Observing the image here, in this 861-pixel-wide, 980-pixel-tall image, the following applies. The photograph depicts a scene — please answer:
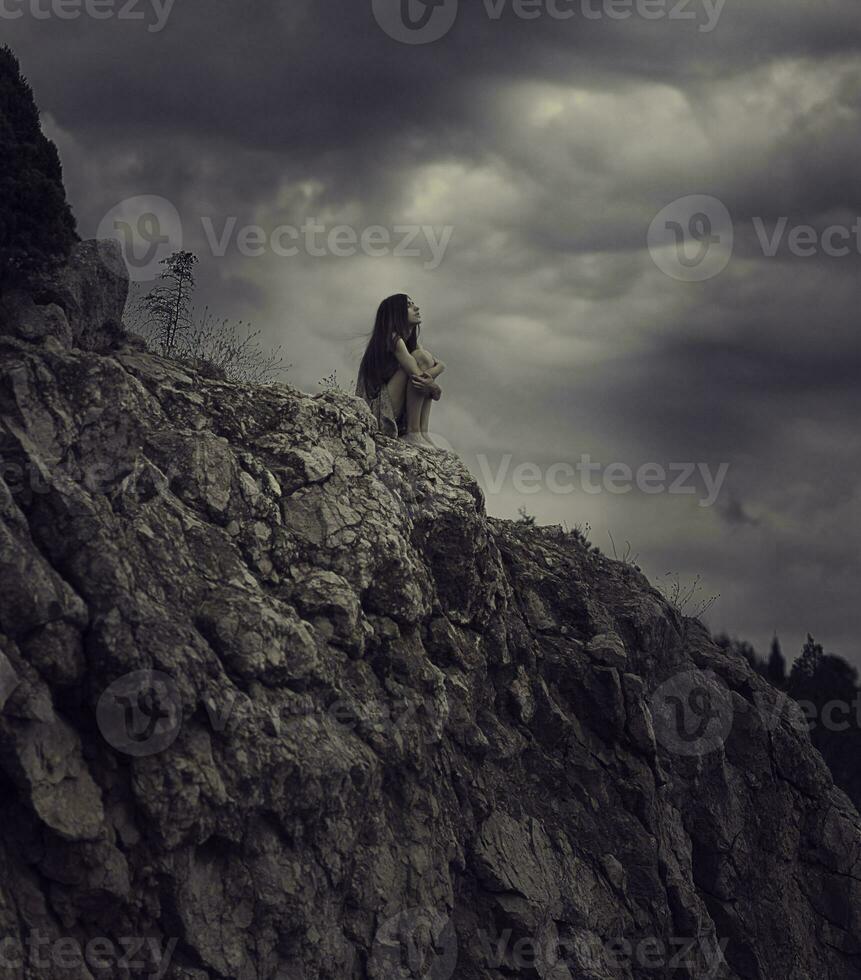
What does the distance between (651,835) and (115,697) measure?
9.47 m

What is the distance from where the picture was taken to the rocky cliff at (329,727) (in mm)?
12336

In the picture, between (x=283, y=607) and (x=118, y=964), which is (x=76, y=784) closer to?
(x=118, y=964)

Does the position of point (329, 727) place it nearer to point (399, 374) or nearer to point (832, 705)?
point (399, 374)

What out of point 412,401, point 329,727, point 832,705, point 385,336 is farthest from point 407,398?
point 832,705

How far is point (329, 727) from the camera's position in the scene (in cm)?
1424

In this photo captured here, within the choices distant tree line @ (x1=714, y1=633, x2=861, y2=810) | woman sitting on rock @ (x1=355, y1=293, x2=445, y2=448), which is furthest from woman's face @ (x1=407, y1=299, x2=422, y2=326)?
distant tree line @ (x1=714, y1=633, x2=861, y2=810)

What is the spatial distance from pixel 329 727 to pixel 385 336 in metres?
8.03

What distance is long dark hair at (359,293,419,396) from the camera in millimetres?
19984

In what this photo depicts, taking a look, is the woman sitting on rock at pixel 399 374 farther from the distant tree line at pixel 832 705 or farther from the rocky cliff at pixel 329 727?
the distant tree line at pixel 832 705

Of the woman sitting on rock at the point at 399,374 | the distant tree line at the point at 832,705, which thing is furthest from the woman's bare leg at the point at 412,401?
the distant tree line at the point at 832,705

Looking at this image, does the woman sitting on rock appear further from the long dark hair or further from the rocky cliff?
the rocky cliff

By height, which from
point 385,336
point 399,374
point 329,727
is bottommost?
point 329,727

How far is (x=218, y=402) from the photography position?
1636 centimetres

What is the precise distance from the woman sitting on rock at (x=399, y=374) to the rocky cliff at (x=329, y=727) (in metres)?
1.19
